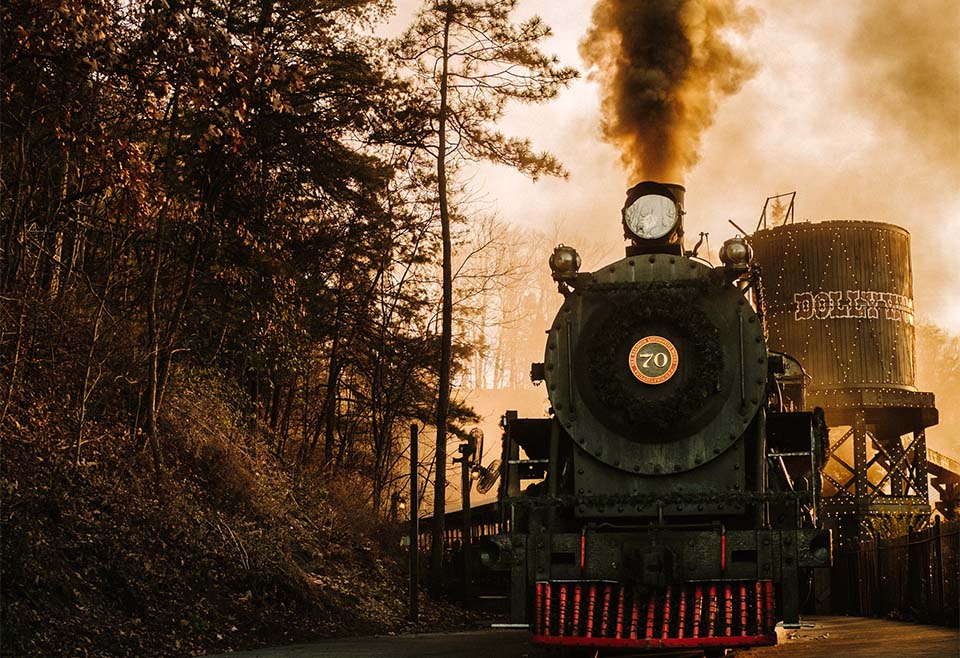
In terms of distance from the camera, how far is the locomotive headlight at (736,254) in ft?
29.0

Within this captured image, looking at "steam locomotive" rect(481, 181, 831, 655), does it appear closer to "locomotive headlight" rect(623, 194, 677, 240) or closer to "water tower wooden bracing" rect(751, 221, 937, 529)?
"locomotive headlight" rect(623, 194, 677, 240)

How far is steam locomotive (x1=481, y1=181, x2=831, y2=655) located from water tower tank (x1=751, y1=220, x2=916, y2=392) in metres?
15.5

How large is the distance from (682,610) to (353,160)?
488 inches

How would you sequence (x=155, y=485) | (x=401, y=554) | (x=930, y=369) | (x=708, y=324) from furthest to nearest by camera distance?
(x=930, y=369) → (x=401, y=554) → (x=155, y=485) → (x=708, y=324)

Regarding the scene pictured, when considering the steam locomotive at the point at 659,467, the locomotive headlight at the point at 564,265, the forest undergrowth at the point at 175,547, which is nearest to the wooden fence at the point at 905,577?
the steam locomotive at the point at 659,467

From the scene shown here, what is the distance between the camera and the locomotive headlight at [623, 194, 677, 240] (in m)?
9.41

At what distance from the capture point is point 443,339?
20328 mm

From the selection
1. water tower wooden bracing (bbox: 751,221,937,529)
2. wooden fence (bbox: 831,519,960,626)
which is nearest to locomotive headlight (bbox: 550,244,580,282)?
wooden fence (bbox: 831,519,960,626)

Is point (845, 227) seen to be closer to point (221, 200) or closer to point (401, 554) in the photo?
point (401, 554)

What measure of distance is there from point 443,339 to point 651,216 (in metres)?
11.2

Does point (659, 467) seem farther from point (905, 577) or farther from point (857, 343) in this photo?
point (857, 343)

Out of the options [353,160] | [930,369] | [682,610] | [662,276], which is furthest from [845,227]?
[930,369]

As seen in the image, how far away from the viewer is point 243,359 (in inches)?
709

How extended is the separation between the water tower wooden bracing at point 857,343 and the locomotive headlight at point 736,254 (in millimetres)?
16292
